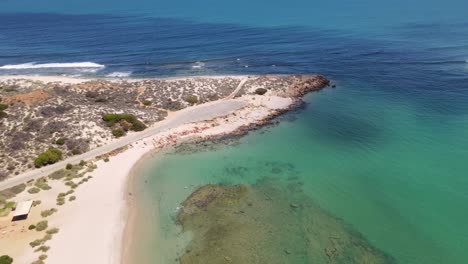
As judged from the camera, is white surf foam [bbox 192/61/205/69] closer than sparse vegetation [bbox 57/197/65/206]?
No

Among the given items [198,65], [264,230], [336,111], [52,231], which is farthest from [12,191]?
[198,65]

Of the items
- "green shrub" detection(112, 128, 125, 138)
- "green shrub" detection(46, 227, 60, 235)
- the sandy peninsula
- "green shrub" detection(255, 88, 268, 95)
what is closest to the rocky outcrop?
the sandy peninsula

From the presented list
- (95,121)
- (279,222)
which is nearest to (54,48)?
(95,121)

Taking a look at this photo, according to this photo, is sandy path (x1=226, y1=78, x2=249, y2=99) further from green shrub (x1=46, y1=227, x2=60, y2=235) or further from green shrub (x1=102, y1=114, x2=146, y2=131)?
green shrub (x1=46, y1=227, x2=60, y2=235)

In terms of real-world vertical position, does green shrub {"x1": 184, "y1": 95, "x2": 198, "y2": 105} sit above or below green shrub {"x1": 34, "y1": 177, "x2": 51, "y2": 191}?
above

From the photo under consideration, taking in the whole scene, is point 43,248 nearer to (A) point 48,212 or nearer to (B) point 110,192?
(A) point 48,212

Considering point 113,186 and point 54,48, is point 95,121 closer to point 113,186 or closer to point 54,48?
point 113,186

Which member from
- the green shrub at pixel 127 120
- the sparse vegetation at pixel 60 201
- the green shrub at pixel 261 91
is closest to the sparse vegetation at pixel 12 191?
the sparse vegetation at pixel 60 201
